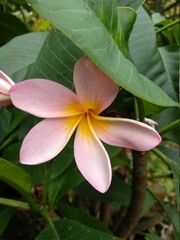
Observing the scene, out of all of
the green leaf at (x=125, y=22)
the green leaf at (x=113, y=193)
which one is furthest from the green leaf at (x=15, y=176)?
the green leaf at (x=113, y=193)

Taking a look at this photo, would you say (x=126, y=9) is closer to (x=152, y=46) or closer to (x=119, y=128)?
(x=119, y=128)

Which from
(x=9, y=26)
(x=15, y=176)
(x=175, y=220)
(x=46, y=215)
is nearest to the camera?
(x=15, y=176)

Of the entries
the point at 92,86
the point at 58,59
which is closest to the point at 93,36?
the point at 92,86

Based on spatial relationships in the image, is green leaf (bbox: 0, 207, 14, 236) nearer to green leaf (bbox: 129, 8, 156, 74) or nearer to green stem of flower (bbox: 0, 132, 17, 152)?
green stem of flower (bbox: 0, 132, 17, 152)

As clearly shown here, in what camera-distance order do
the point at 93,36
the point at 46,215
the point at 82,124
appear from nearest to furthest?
the point at 93,36
the point at 82,124
the point at 46,215

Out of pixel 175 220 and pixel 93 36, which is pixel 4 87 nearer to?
pixel 93 36
